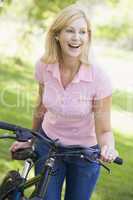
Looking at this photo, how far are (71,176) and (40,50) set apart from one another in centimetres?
834

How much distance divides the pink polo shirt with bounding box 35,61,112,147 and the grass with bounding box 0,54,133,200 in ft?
6.31

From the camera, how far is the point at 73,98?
246 centimetres

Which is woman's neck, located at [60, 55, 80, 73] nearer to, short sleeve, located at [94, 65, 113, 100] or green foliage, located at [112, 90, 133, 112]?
short sleeve, located at [94, 65, 113, 100]

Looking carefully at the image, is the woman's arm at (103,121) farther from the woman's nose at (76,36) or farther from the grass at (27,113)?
the grass at (27,113)

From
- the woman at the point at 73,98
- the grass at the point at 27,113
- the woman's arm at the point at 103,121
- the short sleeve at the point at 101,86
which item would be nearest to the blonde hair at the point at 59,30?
the woman at the point at 73,98

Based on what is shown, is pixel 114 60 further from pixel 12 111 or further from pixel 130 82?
pixel 12 111

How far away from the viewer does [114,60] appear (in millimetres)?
12570

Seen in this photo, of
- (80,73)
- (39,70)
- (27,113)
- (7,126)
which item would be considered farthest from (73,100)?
(27,113)

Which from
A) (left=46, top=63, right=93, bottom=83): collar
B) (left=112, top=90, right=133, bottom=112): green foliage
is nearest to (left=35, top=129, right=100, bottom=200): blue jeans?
(left=46, top=63, right=93, bottom=83): collar

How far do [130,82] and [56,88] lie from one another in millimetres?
8620

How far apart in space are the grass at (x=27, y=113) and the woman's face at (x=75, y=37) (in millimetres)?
2271

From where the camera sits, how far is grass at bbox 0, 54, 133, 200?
15.5 ft

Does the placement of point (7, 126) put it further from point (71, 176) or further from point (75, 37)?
point (71, 176)

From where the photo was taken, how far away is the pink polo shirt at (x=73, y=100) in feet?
7.91
